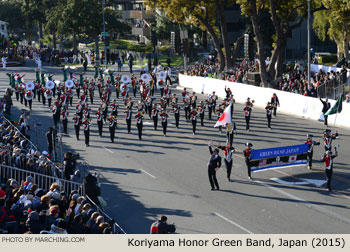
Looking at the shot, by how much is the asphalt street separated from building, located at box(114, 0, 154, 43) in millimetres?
44152

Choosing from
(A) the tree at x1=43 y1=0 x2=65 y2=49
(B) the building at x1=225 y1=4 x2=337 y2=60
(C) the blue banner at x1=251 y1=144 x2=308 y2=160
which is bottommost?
(C) the blue banner at x1=251 y1=144 x2=308 y2=160

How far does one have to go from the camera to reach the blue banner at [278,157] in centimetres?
2033

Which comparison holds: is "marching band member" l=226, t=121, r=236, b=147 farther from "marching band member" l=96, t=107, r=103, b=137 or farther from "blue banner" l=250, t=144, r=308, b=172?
"marching band member" l=96, t=107, r=103, b=137

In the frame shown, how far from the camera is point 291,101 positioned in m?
32.3

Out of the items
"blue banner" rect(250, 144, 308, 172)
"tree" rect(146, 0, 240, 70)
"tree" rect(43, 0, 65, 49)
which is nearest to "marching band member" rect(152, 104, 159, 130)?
"blue banner" rect(250, 144, 308, 172)

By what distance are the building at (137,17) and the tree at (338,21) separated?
84.4 feet

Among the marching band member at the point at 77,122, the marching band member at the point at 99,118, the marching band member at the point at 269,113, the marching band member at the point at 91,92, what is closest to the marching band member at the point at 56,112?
the marching band member at the point at 77,122

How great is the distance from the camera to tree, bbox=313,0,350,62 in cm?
3503

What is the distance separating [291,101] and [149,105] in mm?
7831

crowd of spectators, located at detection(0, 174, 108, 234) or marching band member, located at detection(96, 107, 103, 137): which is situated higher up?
marching band member, located at detection(96, 107, 103, 137)

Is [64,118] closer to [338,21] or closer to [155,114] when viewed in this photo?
[155,114]

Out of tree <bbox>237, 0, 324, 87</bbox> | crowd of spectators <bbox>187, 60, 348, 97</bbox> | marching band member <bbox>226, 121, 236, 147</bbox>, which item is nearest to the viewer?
marching band member <bbox>226, 121, 236, 147</bbox>

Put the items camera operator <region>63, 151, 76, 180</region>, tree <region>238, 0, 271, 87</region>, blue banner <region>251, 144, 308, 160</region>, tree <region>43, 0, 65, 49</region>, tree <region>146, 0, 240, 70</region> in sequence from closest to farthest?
camera operator <region>63, 151, 76, 180</region> < blue banner <region>251, 144, 308, 160</region> < tree <region>238, 0, 271, 87</region> < tree <region>146, 0, 240, 70</region> < tree <region>43, 0, 65, 49</region>

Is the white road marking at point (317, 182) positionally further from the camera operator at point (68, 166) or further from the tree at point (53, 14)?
the tree at point (53, 14)
